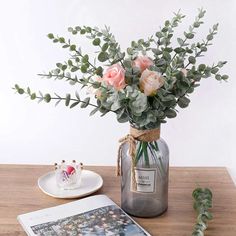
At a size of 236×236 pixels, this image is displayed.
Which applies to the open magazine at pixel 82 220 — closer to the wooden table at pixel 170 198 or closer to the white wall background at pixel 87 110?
the wooden table at pixel 170 198

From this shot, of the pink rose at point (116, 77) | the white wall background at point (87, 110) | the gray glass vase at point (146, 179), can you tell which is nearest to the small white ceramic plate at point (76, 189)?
the gray glass vase at point (146, 179)

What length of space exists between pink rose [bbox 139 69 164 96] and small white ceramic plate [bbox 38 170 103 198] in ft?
1.38

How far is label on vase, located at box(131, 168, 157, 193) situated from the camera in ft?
4.76

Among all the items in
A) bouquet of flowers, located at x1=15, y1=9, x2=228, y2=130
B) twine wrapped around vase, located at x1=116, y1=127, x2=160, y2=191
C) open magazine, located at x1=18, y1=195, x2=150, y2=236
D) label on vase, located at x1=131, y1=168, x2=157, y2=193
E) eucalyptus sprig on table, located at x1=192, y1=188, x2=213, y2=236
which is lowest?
open magazine, located at x1=18, y1=195, x2=150, y2=236

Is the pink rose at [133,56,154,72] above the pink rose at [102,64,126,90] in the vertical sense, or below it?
above

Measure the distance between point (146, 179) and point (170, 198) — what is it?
18cm

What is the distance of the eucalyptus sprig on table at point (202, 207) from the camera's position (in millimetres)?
1379

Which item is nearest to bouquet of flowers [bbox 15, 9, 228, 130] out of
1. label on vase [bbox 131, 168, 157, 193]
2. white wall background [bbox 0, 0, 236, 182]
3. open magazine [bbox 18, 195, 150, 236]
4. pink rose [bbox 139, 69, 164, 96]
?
pink rose [bbox 139, 69, 164, 96]

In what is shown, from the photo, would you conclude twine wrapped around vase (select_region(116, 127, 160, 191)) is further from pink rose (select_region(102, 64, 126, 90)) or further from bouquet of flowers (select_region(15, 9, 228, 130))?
pink rose (select_region(102, 64, 126, 90))

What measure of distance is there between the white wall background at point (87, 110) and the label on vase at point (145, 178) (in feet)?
2.60

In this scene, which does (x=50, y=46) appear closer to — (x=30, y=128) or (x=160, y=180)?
(x=30, y=128)

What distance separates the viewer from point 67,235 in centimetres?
139

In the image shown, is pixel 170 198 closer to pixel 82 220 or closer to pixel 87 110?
pixel 82 220

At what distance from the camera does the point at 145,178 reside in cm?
146
